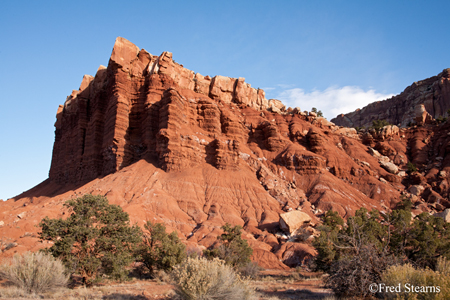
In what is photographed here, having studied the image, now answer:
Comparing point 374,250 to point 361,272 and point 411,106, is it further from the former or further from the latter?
point 411,106

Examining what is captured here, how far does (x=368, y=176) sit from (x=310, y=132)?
16.1 m

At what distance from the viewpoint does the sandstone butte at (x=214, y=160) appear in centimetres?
4584

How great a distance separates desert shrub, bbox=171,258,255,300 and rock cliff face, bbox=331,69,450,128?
294 ft

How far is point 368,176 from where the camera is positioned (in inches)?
2586

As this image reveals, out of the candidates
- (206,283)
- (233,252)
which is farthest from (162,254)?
(206,283)

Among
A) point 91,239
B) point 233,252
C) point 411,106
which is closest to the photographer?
point 91,239

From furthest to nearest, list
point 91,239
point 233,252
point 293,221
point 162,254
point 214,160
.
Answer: point 214,160 → point 293,221 → point 233,252 → point 162,254 → point 91,239

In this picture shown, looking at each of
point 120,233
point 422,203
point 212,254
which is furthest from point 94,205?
point 422,203

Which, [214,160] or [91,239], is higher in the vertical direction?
[214,160]

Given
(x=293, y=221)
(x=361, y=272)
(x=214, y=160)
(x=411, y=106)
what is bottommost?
(x=361, y=272)

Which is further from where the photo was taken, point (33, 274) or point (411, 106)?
point (411, 106)

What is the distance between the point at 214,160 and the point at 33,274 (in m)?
44.5

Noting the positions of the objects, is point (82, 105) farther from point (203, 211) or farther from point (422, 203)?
point (422, 203)

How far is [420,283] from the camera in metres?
10.2
